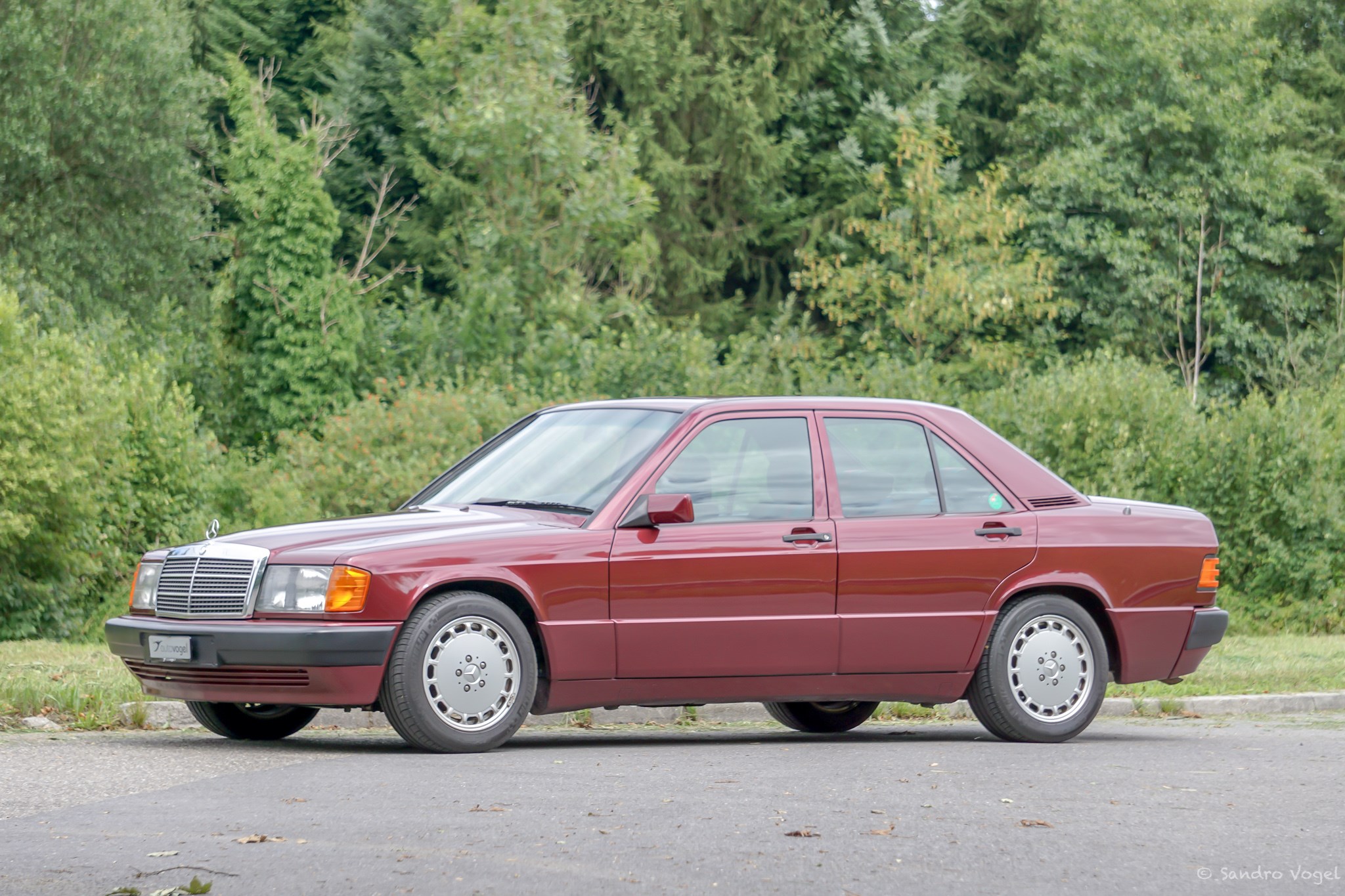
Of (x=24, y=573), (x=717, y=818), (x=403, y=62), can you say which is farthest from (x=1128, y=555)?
(x=403, y=62)

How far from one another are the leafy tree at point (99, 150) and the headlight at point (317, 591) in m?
27.7

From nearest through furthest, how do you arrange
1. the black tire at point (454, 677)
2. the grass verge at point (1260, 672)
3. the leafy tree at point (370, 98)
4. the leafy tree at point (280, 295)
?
the black tire at point (454, 677)
the grass verge at point (1260, 672)
the leafy tree at point (280, 295)
the leafy tree at point (370, 98)

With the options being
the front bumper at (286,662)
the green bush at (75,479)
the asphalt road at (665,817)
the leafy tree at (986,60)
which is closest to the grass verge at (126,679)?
the asphalt road at (665,817)

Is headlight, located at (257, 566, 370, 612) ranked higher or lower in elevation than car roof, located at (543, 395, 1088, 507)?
lower

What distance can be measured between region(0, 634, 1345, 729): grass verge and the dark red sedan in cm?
120

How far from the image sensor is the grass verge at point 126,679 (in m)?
10.1

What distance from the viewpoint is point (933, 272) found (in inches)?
1754

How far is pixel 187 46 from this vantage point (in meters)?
38.5

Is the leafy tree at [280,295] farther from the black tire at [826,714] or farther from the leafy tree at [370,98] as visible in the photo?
the black tire at [826,714]

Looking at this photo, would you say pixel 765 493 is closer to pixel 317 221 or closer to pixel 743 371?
pixel 743 371

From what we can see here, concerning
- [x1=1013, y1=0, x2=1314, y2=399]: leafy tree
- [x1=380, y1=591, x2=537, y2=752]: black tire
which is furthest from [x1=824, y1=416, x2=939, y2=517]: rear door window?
[x1=1013, y1=0, x2=1314, y2=399]: leafy tree

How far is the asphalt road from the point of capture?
585cm

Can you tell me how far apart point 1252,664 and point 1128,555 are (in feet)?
19.5

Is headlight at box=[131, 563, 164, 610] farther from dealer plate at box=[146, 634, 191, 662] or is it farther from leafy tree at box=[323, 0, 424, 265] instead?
leafy tree at box=[323, 0, 424, 265]
